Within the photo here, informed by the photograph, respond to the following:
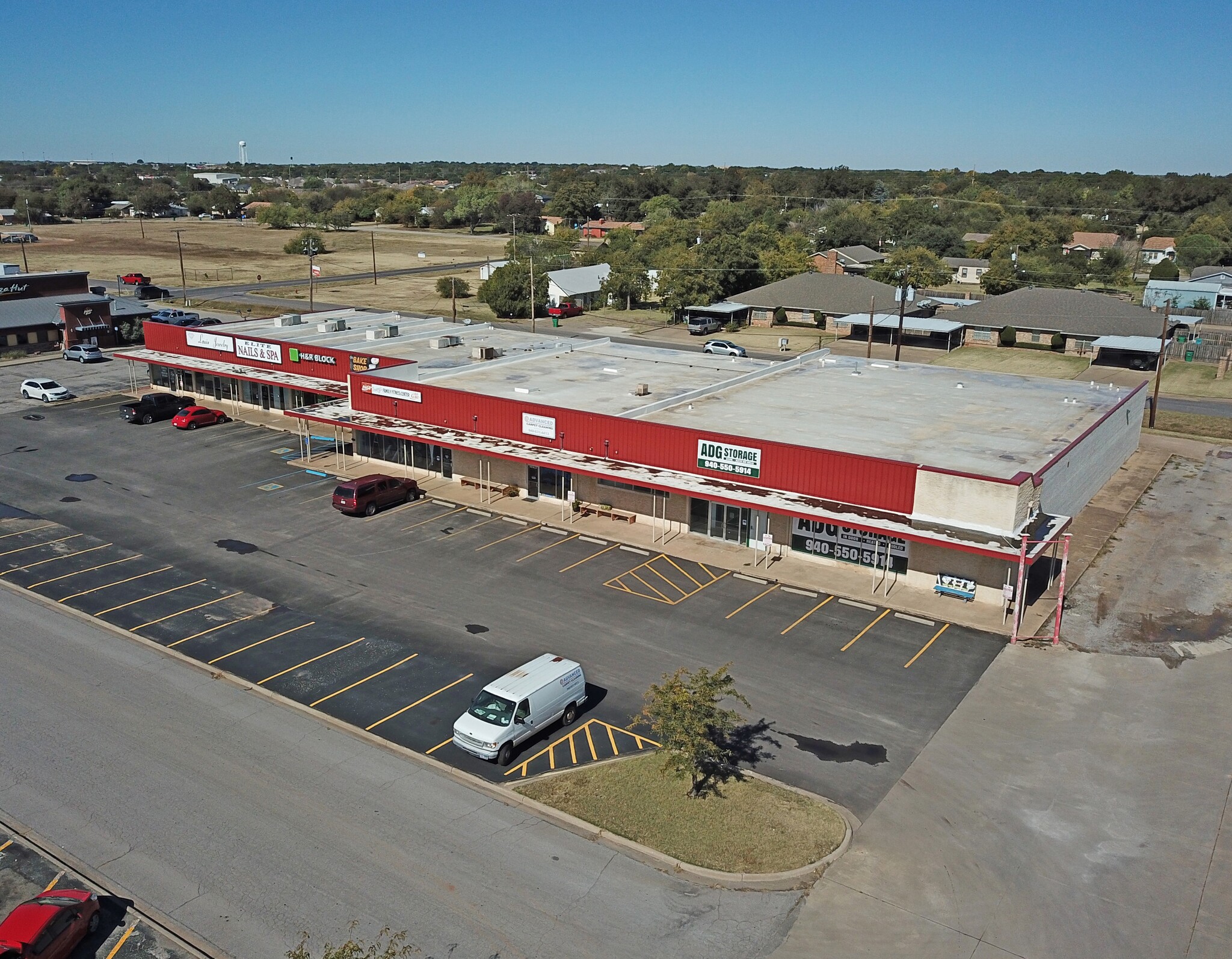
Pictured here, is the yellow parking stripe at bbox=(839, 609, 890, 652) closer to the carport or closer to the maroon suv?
the maroon suv

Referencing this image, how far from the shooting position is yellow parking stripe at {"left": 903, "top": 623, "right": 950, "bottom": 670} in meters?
28.9

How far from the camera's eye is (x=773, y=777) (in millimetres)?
22953

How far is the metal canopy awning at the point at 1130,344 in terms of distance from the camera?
3083 inches

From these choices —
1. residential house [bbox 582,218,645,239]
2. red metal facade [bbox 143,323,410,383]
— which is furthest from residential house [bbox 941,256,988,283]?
red metal facade [bbox 143,323,410,383]

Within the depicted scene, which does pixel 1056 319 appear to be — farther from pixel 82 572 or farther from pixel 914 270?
pixel 82 572

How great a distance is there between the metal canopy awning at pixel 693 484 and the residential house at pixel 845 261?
275 ft

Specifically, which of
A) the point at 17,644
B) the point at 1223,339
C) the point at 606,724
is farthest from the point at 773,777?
the point at 1223,339

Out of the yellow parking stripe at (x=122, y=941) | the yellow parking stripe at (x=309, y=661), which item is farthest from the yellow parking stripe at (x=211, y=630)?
the yellow parking stripe at (x=122, y=941)

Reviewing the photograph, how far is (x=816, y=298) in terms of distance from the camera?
98125mm

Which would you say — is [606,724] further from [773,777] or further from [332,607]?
[332,607]

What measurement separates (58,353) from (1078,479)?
78201 mm

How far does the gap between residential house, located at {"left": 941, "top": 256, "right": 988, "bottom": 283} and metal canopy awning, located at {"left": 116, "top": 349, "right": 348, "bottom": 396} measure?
9941cm

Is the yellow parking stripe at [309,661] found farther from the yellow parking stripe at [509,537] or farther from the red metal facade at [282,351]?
the red metal facade at [282,351]

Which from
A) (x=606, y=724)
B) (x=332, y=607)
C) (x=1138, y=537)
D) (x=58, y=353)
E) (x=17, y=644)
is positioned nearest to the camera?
(x=606, y=724)
